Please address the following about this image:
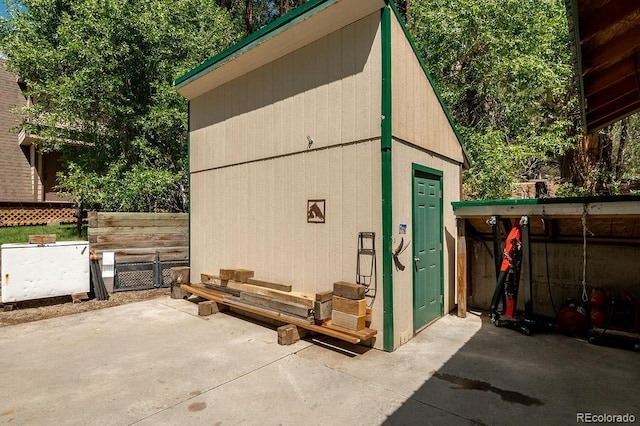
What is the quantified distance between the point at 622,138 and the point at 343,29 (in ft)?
44.1

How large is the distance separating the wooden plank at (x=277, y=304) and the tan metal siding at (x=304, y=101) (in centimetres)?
221

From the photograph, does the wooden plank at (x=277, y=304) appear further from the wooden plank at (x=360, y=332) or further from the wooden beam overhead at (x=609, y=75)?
the wooden beam overhead at (x=609, y=75)

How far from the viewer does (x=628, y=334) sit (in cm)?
426

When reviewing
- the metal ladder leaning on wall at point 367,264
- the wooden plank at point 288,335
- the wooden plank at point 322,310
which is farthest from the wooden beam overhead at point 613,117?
the wooden plank at point 288,335

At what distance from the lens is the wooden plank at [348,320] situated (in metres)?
3.97

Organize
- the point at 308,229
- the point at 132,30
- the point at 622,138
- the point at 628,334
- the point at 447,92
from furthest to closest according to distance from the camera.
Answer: the point at 622,138 < the point at 447,92 < the point at 132,30 < the point at 308,229 < the point at 628,334

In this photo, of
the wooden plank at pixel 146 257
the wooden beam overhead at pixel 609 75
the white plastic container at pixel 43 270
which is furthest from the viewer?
the wooden plank at pixel 146 257

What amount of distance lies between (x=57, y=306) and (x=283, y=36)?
243 inches

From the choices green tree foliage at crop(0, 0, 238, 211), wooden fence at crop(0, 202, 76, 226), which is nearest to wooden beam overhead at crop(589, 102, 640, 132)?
green tree foliage at crop(0, 0, 238, 211)

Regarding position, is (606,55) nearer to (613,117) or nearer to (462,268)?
(613,117)

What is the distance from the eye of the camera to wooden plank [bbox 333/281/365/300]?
157 inches

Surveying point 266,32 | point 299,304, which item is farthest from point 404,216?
point 266,32

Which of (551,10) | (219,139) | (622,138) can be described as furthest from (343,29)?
(622,138)

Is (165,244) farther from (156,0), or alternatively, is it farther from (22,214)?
(22,214)
